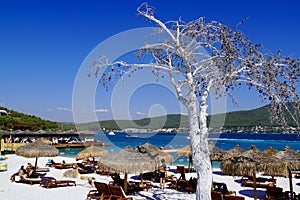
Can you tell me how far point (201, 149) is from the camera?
7.77m

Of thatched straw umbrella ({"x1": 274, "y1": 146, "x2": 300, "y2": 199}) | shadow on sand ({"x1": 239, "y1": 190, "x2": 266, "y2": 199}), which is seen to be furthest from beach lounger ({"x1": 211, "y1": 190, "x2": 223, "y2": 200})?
shadow on sand ({"x1": 239, "y1": 190, "x2": 266, "y2": 199})

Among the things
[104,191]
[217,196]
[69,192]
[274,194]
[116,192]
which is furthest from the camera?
[69,192]

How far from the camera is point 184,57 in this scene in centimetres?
820

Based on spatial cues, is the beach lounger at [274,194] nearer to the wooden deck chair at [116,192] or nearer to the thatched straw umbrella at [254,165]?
the thatched straw umbrella at [254,165]

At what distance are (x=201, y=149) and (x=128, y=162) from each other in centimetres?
364

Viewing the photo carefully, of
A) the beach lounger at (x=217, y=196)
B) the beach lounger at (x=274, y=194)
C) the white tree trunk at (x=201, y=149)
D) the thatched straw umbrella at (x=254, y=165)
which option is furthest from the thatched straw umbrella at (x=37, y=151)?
the beach lounger at (x=274, y=194)

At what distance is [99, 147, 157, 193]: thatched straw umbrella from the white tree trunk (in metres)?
3.31

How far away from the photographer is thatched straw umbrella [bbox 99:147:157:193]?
34.7ft

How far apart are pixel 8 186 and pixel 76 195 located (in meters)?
3.37

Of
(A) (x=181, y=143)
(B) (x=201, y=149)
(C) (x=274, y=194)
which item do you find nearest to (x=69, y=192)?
(B) (x=201, y=149)

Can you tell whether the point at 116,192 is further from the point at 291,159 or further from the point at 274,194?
the point at 291,159

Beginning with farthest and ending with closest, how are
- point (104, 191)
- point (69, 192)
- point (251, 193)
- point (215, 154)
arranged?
point (215, 154) < point (251, 193) < point (69, 192) < point (104, 191)

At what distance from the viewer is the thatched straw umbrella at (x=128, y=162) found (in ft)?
34.7

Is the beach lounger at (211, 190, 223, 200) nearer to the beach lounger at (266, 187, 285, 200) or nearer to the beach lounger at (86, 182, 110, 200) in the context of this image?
the beach lounger at (266, 187, 285, 200)
